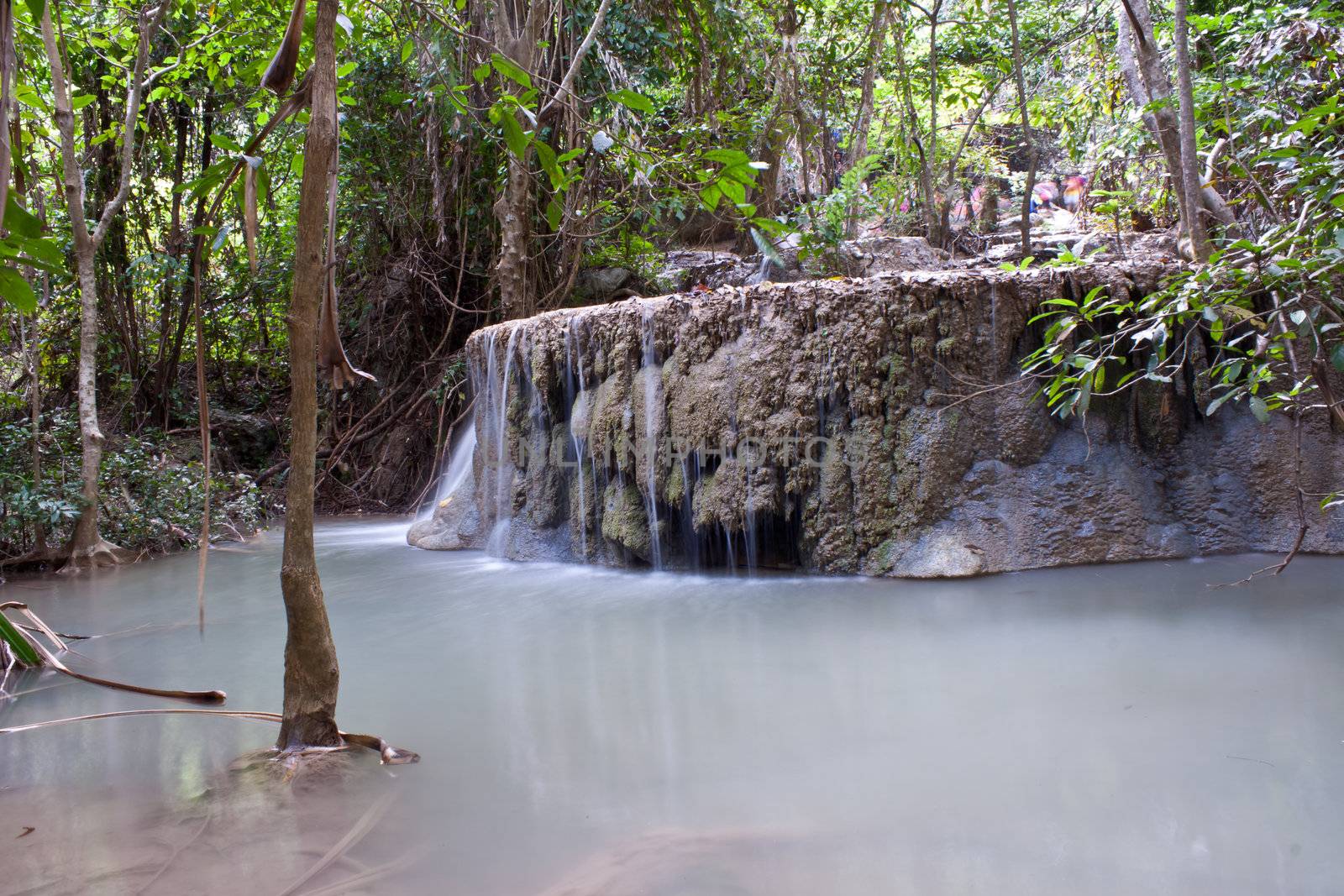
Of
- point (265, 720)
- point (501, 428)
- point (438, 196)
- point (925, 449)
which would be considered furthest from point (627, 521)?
point (438, 196)

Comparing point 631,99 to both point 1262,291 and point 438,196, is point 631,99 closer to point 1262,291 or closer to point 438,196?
point 1262,291

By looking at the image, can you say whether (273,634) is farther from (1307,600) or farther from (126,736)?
(1307,600)

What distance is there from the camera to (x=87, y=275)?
240 inches

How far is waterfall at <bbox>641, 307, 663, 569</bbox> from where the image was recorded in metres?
6.16

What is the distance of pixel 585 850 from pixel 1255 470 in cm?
514

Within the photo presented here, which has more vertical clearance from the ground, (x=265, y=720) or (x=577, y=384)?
(x=577, y=384)

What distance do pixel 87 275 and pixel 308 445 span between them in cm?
480

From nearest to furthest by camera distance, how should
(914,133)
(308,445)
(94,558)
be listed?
1. (308,445)
2. (94,558)
3. (914,133)

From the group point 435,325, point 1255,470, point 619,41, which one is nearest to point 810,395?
point 1255,470

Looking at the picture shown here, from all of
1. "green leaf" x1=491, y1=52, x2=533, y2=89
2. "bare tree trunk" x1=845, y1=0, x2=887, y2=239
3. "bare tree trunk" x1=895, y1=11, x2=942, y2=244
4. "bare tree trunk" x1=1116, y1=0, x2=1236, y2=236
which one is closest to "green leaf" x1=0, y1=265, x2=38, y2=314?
"green leaf" x1=491, y1=52, x2=533, y2=89

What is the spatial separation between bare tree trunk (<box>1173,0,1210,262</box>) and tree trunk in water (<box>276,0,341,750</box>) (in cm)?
420

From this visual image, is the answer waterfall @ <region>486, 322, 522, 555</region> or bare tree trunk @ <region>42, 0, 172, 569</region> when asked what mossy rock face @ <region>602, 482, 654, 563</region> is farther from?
bare tree trunk @ <region>42, 0, 172, 569</region>

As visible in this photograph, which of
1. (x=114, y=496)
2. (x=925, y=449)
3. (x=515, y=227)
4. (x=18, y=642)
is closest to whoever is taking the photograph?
(x=18, y=642)

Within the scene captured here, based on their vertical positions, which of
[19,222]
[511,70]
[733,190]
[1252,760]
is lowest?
[1252,760]
